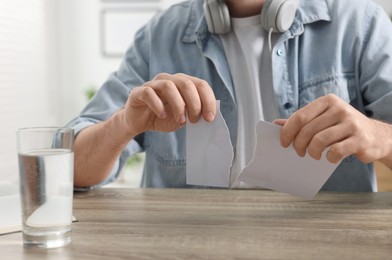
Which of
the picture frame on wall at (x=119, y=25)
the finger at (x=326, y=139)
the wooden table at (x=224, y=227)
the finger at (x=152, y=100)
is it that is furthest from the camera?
the picture frame on wall at (x=119, y=25)

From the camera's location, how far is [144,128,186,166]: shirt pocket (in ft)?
4.80

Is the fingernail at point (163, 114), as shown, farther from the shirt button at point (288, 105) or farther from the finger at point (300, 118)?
the shirt button at point (288, 105)

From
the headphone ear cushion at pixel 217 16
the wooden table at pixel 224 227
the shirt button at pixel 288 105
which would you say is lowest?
the wooden table at pixel 224 227

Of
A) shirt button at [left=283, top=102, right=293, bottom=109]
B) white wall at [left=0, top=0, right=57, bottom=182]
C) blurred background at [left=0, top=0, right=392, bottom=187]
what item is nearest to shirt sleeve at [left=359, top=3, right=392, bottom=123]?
shirt button at [left=283, top=102, right=293, bottom=109]

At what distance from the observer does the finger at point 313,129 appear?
91cm

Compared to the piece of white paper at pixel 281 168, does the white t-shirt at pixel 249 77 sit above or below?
above

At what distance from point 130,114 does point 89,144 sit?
23cm

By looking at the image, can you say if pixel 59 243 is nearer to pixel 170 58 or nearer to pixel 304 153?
pixel 304 153

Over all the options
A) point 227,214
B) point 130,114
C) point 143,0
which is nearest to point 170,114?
point 130,114

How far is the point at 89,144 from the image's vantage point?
4.30ft

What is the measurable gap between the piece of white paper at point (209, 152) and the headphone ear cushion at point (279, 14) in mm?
483

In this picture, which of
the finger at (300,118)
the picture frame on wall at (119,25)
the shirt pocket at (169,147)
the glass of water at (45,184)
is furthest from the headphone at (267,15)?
the picture frame on wall at (119,25)

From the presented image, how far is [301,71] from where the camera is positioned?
1430 millimetres

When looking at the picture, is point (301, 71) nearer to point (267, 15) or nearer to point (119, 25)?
point (267, 15)
